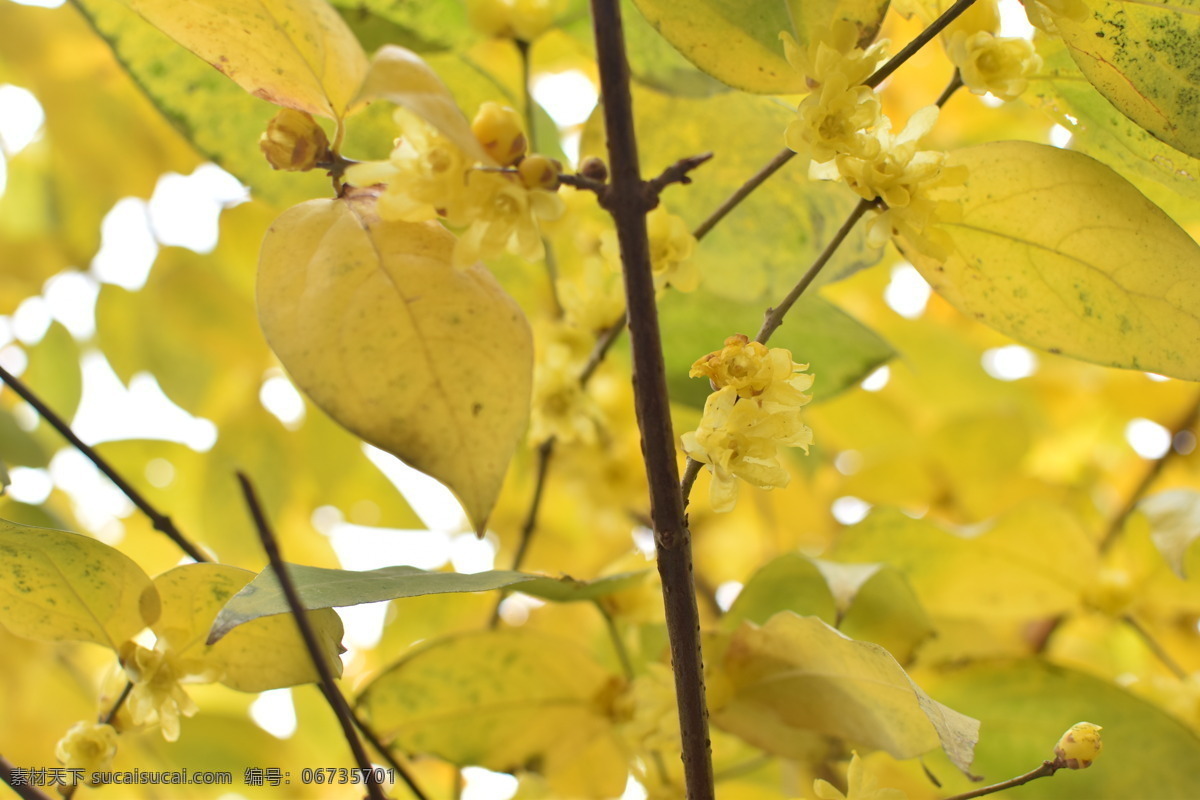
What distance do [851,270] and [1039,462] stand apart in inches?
26.7

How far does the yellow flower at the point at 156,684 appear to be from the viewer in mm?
405

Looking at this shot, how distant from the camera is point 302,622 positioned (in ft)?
0.79

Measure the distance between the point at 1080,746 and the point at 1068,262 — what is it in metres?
0.18

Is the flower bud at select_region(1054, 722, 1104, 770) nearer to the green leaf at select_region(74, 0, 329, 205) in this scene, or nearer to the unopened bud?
the unopened bud

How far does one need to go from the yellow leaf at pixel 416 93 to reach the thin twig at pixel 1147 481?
58cm

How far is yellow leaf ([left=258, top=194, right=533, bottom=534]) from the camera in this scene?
309 millimetres

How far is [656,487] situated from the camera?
0.30 metres

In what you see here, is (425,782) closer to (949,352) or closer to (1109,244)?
(949,352)

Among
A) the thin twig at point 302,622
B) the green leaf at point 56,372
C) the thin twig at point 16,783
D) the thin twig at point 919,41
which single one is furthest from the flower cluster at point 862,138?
the green leaf at point 56,372

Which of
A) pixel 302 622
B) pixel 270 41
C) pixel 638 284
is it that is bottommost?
pixel 302 622

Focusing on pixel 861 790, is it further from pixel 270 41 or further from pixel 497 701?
pixel 270 41

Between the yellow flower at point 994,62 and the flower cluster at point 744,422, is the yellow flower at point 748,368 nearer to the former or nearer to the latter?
the flower cluster at point 744,422

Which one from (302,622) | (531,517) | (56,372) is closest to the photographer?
(302,622)

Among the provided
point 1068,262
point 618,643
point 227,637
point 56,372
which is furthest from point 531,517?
point 56,372
